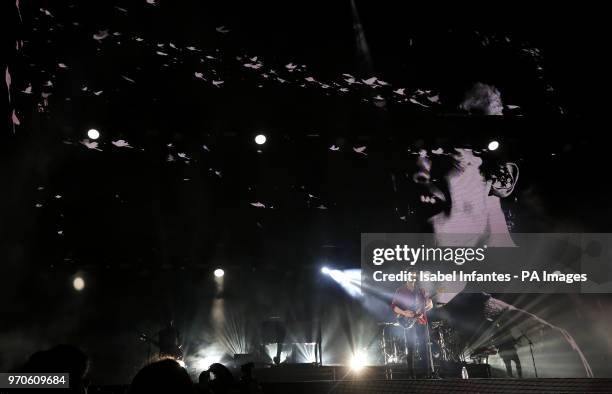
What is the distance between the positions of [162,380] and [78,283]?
31.7ft

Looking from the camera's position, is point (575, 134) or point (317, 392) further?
point (575, 134)

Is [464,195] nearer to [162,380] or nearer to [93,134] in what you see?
[93,134]

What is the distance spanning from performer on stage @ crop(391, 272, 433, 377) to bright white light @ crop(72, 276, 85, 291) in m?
6.89

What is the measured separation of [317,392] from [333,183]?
4.90 meters

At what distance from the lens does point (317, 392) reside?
4.46 m

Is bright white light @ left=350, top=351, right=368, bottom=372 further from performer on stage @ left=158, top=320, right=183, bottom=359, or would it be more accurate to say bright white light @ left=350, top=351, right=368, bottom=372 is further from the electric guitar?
the electric guitar

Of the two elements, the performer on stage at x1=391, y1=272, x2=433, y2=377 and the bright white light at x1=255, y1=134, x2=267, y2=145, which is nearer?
the performer on stage at x1=391, y1=272, x2=433, y2=377

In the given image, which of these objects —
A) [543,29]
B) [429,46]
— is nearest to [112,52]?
[429,46]

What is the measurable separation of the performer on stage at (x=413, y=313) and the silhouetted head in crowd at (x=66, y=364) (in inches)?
201

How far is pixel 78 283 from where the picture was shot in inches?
393

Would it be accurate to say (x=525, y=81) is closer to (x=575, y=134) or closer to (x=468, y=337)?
(x=575, y=134)

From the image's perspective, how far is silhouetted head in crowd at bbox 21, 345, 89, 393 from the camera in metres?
1.58

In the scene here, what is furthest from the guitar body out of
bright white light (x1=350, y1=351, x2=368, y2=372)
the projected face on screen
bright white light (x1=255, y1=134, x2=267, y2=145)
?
bright white light (x1=350, y1=351, x2=368, y2=372)

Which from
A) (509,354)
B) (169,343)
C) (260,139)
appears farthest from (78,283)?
(509,354)
